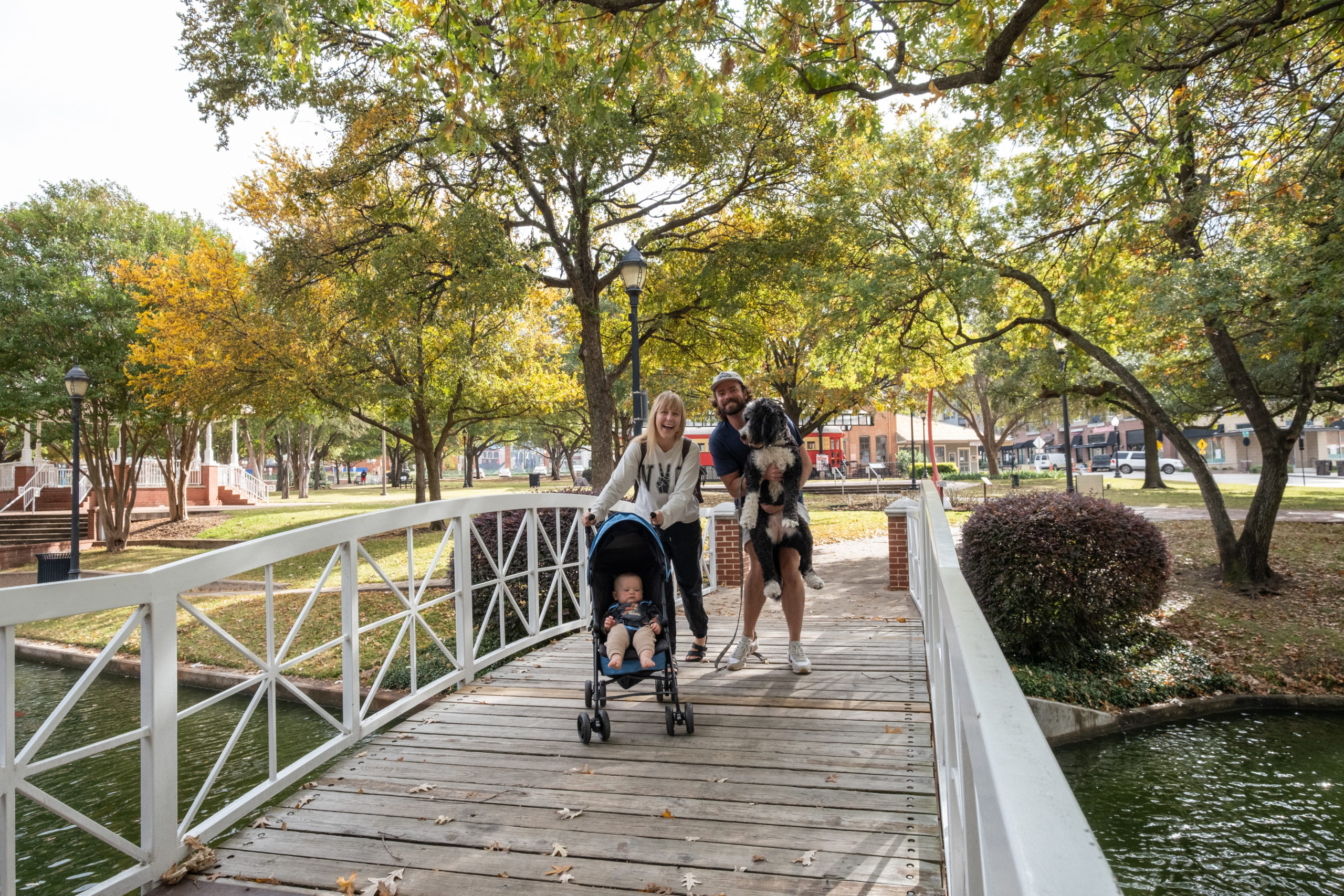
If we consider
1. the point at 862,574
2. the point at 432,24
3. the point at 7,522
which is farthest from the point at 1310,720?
the point at 7,522

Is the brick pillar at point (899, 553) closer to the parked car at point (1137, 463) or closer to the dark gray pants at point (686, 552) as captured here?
the dark gray pants at point (686, 552)

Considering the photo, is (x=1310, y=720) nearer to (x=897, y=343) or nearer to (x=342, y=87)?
(x=897, y=343)

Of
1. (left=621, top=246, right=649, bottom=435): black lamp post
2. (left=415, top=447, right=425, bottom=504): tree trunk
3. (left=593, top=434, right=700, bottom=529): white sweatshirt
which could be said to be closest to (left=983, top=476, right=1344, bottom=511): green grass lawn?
(left=621, top=246, right=649, bottom=435): black lamp post

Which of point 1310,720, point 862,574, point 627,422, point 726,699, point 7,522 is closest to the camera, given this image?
point 726,699

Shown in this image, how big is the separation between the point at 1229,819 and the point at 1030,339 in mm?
10775

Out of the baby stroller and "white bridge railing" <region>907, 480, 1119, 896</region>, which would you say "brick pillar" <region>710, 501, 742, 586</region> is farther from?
"white bridge railing" <region>907, 480, 1119, 896</region>

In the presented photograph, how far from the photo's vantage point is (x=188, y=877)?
9.88ft

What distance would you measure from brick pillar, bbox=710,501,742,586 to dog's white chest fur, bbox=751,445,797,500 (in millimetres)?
5373

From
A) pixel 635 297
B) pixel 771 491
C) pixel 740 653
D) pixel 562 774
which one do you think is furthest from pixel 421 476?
pixel 562 774

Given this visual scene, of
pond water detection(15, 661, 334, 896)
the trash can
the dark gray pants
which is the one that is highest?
the dark gray pants

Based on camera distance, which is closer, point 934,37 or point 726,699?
point 726,699

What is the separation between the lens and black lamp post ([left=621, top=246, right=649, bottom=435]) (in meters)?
10.0

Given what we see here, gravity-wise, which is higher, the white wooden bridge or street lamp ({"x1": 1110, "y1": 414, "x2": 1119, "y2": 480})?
street lamp ({"x1": 1110, "y1": 414, "x2": 1119, "y2": 480})

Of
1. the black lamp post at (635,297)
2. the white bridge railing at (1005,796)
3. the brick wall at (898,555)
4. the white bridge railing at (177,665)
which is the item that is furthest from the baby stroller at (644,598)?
the brick wall at (898,555)
